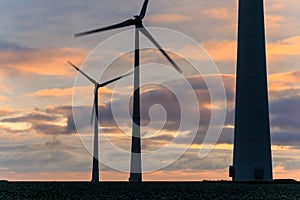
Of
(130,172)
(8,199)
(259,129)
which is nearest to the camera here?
(8,199)

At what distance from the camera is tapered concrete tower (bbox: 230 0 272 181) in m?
111

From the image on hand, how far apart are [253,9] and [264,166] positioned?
2436 centimetres

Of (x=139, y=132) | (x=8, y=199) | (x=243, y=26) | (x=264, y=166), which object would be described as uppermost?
(x=243, y=26)

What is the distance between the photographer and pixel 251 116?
111 m

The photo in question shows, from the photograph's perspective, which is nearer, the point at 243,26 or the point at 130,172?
the point at 243,26

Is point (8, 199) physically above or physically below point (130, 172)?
below

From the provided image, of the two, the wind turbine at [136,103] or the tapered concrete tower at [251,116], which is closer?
the tapered concrete tower at [251,116]

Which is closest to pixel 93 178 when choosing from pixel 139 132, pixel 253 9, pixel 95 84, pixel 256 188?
pixel 95 84

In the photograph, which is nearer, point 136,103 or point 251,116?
point 251,116

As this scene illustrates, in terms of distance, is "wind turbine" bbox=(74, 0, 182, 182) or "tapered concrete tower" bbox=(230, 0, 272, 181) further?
"wind turbine" bbox=(74, 0, 182, 182)

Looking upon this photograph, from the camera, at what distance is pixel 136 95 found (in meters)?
131

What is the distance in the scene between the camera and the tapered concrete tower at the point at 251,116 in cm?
11088

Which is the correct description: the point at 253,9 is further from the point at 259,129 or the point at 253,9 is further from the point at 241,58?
the point at 259,129

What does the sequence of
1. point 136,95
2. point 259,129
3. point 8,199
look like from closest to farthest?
point 8,199
point 259,129
point 136,95
